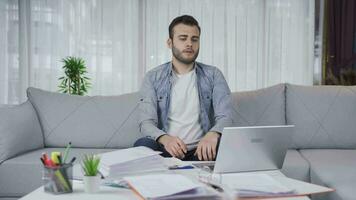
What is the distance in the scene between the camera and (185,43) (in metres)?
2.19

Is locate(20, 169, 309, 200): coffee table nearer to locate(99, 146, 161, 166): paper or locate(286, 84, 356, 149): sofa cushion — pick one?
locate(99, 146, 161, 166): paper

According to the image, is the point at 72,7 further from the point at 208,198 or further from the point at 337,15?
the point at 208,198

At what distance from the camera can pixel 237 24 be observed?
13.6ft

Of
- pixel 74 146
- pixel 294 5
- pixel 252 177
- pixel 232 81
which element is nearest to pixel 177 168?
pixel 252 177

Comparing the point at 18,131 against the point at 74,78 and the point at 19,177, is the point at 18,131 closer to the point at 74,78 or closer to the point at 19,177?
the point at 19,177

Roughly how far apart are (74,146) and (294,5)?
2.62 metres

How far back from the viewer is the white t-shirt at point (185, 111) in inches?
84.7

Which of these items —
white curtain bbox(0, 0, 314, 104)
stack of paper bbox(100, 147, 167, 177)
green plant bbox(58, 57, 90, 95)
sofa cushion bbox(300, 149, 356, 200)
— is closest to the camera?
stack of paper bbox(100, 147, 167, 177)

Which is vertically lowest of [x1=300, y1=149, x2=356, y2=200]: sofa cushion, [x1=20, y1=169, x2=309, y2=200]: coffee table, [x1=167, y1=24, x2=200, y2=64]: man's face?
[x1=300, y1=149, x2=356, y2=200]: sofa cushion

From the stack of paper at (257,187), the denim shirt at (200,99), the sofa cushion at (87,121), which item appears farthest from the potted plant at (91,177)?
the sofa cushion at (87,121)

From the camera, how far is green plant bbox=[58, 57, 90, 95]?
3730mm

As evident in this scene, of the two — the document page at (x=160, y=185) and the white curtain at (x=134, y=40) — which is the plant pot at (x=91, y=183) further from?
the white curtain at (x=134, y=40)

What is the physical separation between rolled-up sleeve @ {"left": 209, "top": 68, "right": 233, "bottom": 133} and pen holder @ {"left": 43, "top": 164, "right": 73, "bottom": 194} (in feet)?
3.29

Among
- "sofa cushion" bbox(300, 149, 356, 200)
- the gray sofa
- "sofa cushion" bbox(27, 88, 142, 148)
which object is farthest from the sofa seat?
"sofa cushion" bbox(300, 149, 356, 200)
